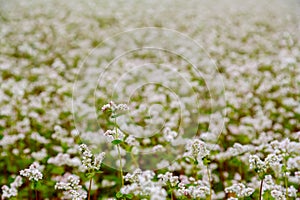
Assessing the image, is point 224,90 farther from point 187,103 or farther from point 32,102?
point 32,102

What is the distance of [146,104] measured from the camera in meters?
5.78

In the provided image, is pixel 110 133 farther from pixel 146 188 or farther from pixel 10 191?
pixel 10 191

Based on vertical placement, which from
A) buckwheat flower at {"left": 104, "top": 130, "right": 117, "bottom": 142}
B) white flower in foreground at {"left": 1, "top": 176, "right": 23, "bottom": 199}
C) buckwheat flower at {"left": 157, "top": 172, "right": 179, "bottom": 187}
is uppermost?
buckwheat flower at {"left": 104, "top": 130, "right": 117, "bottom": 142}

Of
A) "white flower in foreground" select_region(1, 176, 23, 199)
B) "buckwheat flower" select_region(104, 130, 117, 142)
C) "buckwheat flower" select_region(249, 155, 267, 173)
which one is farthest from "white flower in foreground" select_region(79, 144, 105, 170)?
"buckwheat flower" select_region(249, 155, 267, 173)

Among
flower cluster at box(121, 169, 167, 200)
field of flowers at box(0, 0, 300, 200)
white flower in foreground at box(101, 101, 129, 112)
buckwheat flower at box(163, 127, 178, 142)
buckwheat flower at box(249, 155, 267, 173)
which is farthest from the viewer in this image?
buckwheat flower at box(163, 127, 178, 142)

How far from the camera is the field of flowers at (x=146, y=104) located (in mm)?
3326

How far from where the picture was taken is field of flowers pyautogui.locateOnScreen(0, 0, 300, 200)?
131 inches

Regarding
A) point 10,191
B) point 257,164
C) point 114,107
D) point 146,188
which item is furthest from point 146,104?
point 146,188

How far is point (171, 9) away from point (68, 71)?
6.54 metres

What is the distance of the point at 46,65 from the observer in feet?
25.5

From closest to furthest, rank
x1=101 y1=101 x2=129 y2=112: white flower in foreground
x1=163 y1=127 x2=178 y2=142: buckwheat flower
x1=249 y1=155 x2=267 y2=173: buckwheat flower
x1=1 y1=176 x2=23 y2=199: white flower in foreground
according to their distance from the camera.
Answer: x1=249 y1=155 x2=267 y2=173: buckwheat flower < x1=101 y1=101 x2=129 y2=112: white flower in foreground < x1=1 y1=176 x2=23 y2=199: white flower in foreground < x1=163 y1=127 x2=178 y2=142: buckwheat flower

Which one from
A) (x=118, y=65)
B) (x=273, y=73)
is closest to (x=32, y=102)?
(x=118, y=65)

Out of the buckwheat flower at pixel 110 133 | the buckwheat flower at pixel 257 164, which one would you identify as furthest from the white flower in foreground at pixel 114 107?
the buckwheat flower at pixel 257 164

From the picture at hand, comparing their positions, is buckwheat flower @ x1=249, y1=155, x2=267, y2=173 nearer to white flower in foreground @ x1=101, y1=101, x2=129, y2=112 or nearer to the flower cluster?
the flower cluster
